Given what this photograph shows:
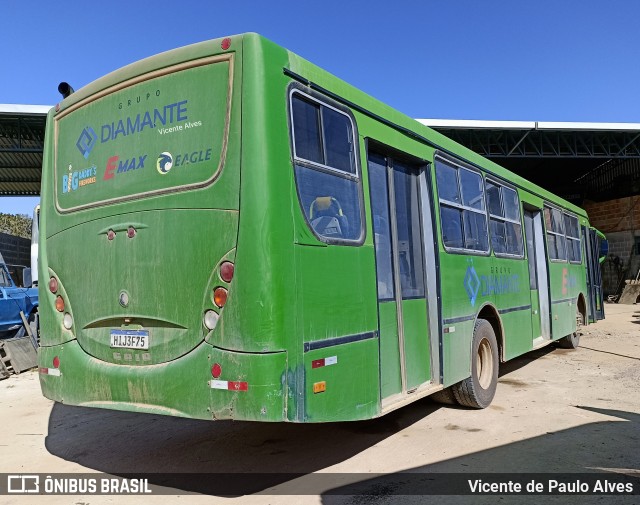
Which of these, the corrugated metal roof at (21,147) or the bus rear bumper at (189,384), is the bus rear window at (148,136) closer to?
the bus rear bumper at (189,384)

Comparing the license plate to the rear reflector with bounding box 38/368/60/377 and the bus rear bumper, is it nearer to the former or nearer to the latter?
the bus rear bumper

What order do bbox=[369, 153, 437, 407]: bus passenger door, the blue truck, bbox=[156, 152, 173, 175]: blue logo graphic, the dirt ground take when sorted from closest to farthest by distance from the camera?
bbox=[156, 152, 173, 175]: blue logo graphic < the dirt ground < bbox=[369, 153, 437, 407]: bus passenger door < the blue truck

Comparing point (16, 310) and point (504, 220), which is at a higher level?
point (504, 220)

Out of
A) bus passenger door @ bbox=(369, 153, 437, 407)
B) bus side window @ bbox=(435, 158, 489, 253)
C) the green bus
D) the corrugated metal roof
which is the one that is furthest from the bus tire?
the corrugated metal roof

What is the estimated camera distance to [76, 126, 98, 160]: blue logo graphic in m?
4.50

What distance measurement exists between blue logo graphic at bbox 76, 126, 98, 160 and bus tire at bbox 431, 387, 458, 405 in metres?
4.60

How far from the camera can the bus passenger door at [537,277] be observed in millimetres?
8656

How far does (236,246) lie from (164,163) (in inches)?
38.0

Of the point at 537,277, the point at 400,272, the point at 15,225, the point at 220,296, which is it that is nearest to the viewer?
the point at 220,296

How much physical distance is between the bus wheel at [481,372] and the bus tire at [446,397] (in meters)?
0.07

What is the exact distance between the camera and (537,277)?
8.96m

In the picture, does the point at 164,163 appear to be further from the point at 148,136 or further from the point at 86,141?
the point at 86,141

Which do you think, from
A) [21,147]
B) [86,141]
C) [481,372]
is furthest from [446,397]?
[21,147]

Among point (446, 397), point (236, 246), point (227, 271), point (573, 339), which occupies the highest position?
point (236, 246)
